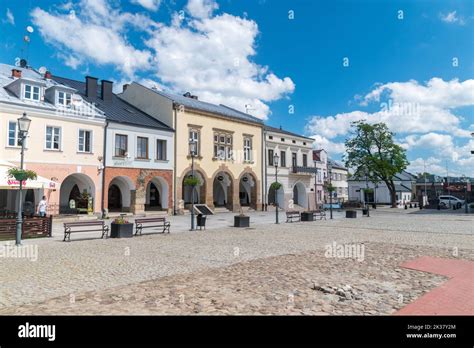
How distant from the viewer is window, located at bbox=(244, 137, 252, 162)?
1443 inches

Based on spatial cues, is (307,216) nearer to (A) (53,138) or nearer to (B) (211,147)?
(B) (211,147)

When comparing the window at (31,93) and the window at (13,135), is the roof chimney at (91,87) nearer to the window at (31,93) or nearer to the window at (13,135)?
the window at (31,93)

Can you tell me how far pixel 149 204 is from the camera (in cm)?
3145

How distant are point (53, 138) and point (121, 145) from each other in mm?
4887

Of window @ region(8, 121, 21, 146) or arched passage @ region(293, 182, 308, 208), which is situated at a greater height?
window @ region(8, 121, 21, 146)

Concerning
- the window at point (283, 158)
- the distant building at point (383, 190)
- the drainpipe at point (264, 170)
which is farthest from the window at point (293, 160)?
the distant building at point (383, 190)

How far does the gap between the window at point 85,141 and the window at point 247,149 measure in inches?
644

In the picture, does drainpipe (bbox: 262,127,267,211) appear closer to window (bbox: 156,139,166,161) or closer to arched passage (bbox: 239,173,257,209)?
arched passage (bbox: 239,173,257,209)

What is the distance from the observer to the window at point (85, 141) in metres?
24.4

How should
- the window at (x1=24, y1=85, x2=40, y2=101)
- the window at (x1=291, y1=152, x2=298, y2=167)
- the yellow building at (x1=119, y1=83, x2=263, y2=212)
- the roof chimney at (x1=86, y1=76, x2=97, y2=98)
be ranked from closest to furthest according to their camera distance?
the window at (x1=24, y1=85, x2=40, y2=101)
the roof chimney at (x1=86, y1=76, x2=97, y2=98)
the yellow building at (x1=119, y1=83, x2=263, y2=212)
the window at (x1=291, y1=152, x2=298, y2=167)

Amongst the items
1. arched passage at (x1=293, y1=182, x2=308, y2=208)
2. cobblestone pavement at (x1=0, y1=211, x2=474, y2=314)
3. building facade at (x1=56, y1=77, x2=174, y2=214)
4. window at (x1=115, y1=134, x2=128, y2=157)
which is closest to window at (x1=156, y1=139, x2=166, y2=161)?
building facade at (x1=56, y1=77, x2=174, y2=214)

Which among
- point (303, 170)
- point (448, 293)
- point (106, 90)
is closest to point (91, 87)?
point (106, 90)

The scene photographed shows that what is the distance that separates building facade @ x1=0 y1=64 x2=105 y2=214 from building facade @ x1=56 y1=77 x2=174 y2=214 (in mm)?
1002
